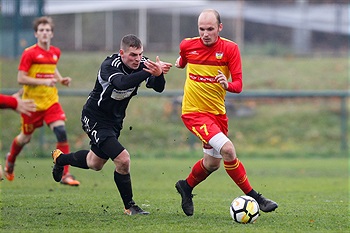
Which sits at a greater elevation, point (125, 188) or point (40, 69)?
point (40, 69)

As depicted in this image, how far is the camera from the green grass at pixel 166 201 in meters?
7.05

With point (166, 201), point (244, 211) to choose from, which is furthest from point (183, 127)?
point (244, 211)

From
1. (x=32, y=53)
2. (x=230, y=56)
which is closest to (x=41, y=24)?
(x=32, y=53)

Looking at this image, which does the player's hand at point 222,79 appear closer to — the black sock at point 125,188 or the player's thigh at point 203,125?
the player's thigh at point 203,125

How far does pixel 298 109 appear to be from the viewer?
19.4 metres

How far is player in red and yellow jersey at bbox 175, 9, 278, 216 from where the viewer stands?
782 cm

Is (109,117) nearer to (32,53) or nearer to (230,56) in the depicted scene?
(230,56)

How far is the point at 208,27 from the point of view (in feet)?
26.0

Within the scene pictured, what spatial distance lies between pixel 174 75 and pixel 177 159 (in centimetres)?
460

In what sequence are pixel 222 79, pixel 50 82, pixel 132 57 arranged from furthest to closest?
pixel 50 82
pixel 132 57
pixel 222 79

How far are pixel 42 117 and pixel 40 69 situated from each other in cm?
77

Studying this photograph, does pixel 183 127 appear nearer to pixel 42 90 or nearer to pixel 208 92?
pixel 42 90

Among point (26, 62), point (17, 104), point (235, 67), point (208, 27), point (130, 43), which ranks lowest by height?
point (26, 62)

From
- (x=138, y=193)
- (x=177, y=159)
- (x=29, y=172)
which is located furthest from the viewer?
(x=177, y=159)
